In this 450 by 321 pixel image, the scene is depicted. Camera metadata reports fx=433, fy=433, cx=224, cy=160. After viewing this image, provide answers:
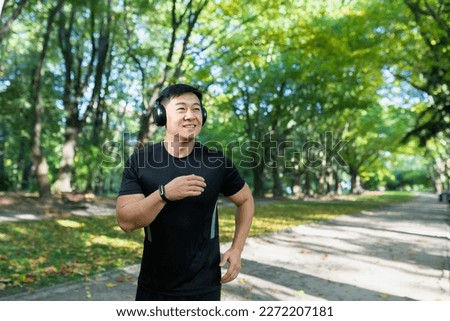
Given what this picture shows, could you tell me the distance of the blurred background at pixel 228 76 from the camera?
46.2 feet

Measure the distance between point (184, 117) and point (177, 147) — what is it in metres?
0.15

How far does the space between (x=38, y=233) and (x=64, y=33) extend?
34.6 ft

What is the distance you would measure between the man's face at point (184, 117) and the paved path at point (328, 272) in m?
3.39

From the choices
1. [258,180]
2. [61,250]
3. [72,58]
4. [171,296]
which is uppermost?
[72,58]

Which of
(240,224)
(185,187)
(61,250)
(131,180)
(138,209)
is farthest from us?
(61,250)

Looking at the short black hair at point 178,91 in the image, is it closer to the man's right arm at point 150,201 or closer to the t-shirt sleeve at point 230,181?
the t-shirt sleeve at point 230,181

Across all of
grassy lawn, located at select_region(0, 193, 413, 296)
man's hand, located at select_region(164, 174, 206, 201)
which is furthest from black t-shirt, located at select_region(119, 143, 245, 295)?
grassy lawn, located at select_region(0, 193, 413, 296)

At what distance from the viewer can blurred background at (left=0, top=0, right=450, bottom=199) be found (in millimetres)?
14078

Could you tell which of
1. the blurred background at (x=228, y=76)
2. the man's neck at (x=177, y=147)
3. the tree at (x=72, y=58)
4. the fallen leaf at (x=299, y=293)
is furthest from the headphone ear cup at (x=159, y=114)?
the tree at (x=72, y=58)

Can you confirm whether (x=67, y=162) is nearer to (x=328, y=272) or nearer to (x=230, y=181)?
(x=328, y=272)

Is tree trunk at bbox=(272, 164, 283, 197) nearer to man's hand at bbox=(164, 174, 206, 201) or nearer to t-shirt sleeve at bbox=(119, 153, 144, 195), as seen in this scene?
t-shirt sleeve at bbox=(119, 153, 144, 195)

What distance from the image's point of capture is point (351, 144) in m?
38.1

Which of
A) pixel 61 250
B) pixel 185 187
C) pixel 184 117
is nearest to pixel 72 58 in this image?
pixel 61 250

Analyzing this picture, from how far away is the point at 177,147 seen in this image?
86.0 inches
